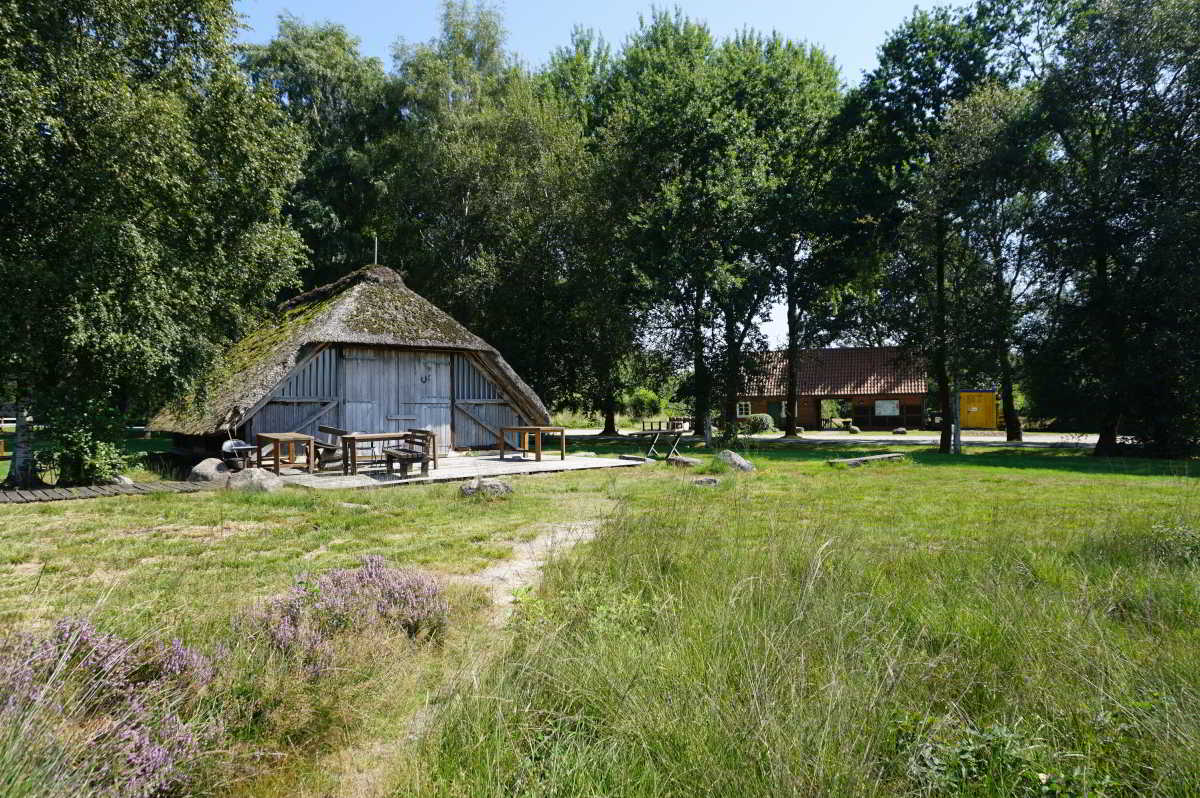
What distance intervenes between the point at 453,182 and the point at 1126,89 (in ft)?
67.9

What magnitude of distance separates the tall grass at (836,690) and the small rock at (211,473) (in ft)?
30.0

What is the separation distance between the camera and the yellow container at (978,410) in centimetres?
3569

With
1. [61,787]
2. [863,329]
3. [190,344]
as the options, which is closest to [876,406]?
[863,329]

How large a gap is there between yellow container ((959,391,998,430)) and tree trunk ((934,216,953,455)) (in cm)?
1670

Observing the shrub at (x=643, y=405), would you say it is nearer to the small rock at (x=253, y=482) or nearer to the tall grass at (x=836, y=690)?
the small rock at (x=253, y=482)

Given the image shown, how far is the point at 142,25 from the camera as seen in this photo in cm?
1188

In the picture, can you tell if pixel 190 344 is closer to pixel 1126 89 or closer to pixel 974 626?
pixel 974 626

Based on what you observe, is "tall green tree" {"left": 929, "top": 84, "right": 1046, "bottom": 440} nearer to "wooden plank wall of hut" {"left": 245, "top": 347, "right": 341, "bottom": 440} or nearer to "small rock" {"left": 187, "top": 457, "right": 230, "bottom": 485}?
"wooden plank wall of hut" {"left": 245, "top": 347, "right": 341, "bottom": 440}

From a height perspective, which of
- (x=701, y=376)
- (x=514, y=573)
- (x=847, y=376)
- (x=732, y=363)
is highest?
(x=847, y=376)

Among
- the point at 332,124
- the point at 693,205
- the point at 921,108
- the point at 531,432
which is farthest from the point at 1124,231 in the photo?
the point at 332,124

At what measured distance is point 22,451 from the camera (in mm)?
10766

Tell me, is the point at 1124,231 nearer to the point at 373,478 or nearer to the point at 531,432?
the point at 531,432

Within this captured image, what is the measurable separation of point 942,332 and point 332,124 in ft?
78.8

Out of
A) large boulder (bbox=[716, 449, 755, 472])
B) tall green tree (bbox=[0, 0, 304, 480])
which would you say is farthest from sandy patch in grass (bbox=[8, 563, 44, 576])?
large boulder (bbox=[716, 449, 755, 472])
